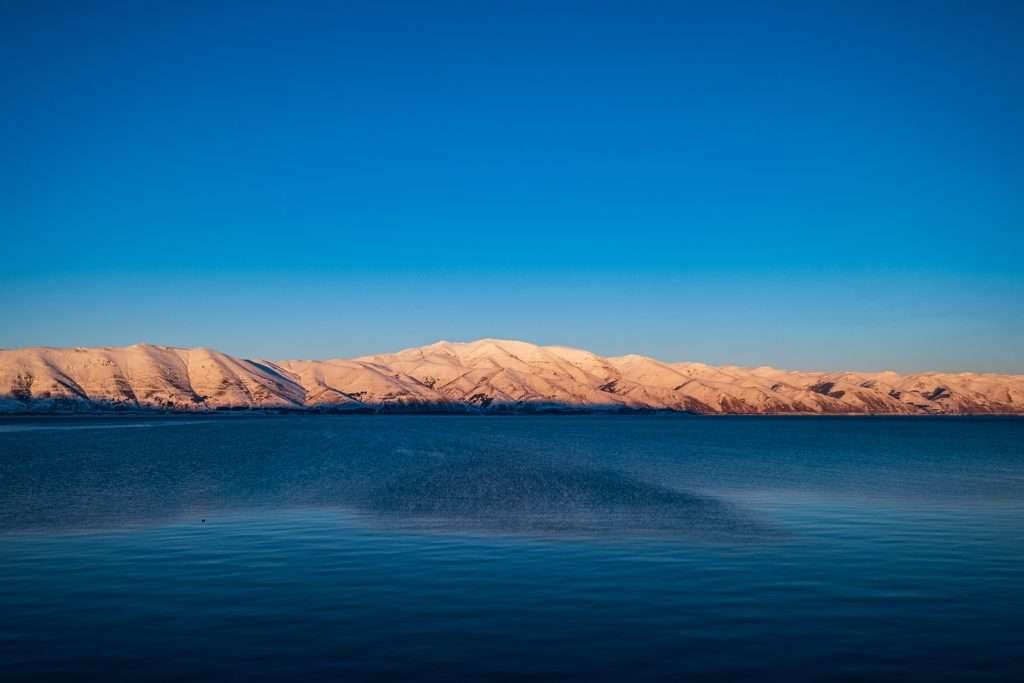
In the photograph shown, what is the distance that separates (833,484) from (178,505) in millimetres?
46165

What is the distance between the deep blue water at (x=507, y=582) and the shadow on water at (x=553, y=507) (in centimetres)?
30

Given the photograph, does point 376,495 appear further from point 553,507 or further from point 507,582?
point 507,582

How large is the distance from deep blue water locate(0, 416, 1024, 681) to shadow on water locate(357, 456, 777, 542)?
30 cm

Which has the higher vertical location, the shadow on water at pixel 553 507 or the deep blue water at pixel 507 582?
the shadow on water at pixel 553 507

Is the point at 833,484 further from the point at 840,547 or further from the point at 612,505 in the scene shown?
the point at 840,547

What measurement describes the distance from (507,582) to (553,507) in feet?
67.6

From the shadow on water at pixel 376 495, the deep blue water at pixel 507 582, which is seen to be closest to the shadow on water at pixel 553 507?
the shadow on water at pixel 376 495

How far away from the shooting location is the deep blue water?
1773 cm

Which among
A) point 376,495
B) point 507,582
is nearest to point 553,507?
point 376,495

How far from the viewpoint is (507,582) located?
25.8 meters

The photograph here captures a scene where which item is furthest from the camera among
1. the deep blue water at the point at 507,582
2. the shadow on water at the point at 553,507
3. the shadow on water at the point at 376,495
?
the shadow on water at the point at 376,495

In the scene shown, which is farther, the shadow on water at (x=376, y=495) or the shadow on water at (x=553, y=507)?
the shadow on water at (x=376, y=495)

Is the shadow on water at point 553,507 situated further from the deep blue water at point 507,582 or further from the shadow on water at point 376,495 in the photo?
the deep blue water at point 507,582

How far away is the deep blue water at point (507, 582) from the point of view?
1773 cm
